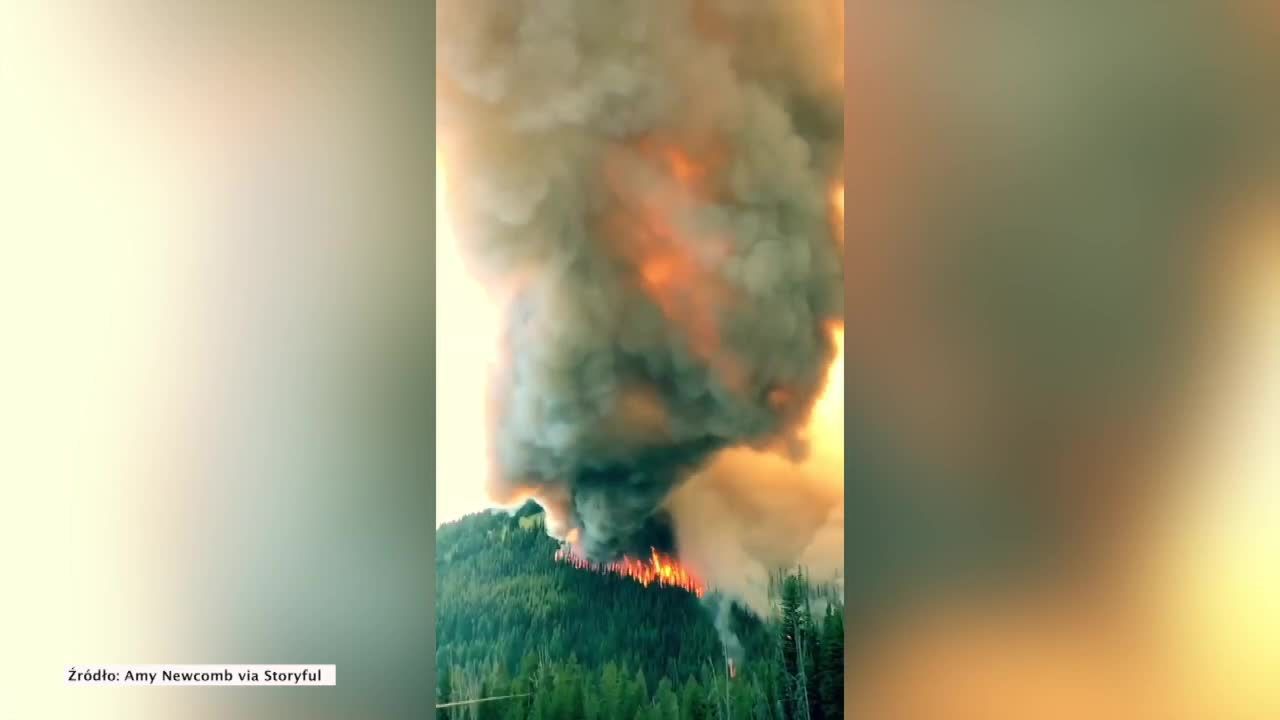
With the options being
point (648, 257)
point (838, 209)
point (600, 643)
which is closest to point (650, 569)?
point (600, 643)

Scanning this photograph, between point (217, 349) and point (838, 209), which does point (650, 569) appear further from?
point (217, 349)

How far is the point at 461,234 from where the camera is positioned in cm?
147

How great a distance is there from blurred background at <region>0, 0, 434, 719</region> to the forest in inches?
3.0

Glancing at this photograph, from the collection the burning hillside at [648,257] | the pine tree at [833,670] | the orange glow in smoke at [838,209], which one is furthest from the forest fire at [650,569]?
the orange glow in smoke at [838,209]

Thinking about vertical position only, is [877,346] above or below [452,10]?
below

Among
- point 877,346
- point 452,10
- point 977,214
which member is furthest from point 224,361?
point 977,214

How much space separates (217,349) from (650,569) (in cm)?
86

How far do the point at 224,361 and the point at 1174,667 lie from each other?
1790 mm

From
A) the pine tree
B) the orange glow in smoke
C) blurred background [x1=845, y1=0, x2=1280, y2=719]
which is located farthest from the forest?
the orange glow in smoke

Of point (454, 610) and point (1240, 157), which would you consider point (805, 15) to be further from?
point (454, 610)

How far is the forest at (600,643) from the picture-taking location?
1.46 m

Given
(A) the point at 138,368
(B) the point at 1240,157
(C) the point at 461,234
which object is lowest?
(A) the point at 138,368

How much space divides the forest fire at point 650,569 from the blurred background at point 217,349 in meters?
0.26

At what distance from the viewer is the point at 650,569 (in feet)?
4.83
